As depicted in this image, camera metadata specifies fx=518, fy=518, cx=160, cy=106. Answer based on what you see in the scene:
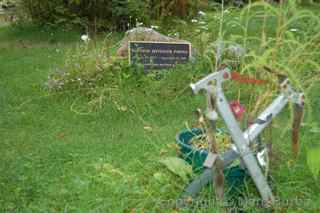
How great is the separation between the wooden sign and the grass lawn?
62 cm

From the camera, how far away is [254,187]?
9.59 ft

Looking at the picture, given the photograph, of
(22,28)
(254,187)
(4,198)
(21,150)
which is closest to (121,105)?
(21,150)

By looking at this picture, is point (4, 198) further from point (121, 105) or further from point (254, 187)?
point (121, 105)

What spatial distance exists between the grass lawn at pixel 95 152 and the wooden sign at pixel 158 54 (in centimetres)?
62

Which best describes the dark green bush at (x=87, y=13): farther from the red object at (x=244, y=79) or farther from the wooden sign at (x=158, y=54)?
the red object at (x=244, y=79)

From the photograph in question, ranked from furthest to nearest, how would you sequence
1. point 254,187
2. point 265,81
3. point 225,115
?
1. point 254,187
2. point 265,81
3. point 225,115

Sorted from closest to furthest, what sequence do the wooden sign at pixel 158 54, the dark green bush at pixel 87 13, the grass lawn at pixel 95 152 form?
the grass lawn at pixel 95 152 → the wooden sign at pixel 158 54 → the dark green bush at pixel 87 13

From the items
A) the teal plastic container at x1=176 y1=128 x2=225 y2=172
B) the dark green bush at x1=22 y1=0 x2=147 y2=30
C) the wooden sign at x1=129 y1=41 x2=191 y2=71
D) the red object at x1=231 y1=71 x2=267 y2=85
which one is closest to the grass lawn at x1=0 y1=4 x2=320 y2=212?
the teal plastic container at x1=176 y1=128 x2=225 y2=172

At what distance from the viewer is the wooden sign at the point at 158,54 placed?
5.89 meters

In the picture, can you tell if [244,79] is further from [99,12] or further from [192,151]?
[99,12]

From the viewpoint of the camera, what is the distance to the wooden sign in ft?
19.3

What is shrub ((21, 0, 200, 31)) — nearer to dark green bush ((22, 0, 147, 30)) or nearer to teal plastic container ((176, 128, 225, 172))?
dark green bush ((22, 0, 147, 30))

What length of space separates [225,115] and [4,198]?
1.67 m

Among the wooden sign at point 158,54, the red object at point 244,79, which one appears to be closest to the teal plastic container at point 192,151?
the red object at point 244,79
